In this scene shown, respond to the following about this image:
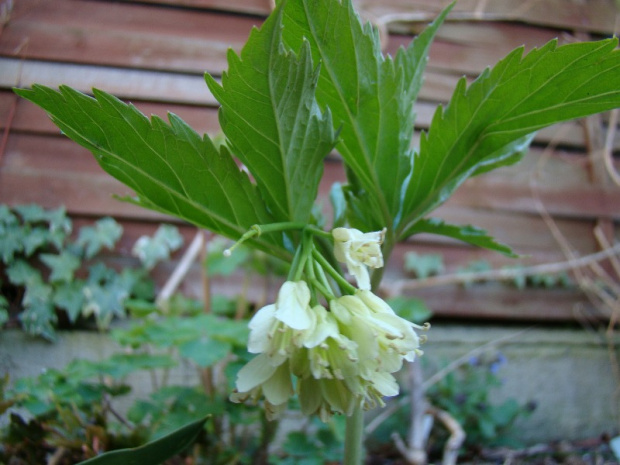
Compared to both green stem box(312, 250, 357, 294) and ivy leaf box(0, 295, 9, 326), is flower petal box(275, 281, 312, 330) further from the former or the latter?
ivy leaf box(0, 295, 9, 326)

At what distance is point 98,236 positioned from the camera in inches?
64.1

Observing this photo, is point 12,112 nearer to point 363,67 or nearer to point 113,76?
point 113,76

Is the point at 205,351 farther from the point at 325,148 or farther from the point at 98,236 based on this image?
the point at 98,236

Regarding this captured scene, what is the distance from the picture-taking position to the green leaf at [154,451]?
54cm

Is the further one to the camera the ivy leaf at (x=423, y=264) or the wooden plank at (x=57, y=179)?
the ivy leaf at (x=423, y=264)

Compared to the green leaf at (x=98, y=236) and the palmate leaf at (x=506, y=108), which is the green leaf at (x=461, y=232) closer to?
the palmate leaf at (x=506, y=108)

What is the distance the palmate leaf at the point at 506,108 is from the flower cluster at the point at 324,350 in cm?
23

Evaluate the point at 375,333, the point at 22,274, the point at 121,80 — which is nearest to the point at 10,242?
the point at 22,274

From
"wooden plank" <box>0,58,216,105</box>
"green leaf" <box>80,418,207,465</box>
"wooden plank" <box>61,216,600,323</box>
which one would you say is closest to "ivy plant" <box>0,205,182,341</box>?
"wooden plank" <box>61,216,600,323</box>

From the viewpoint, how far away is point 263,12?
1892 millimetres

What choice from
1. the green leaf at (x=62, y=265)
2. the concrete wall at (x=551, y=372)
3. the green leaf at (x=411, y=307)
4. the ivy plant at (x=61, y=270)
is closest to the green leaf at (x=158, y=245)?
the ivy plant at (x=61, y=270)

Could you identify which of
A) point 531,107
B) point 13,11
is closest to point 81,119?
point 531,107

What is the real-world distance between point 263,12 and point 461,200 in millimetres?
1155

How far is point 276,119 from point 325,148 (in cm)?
6
